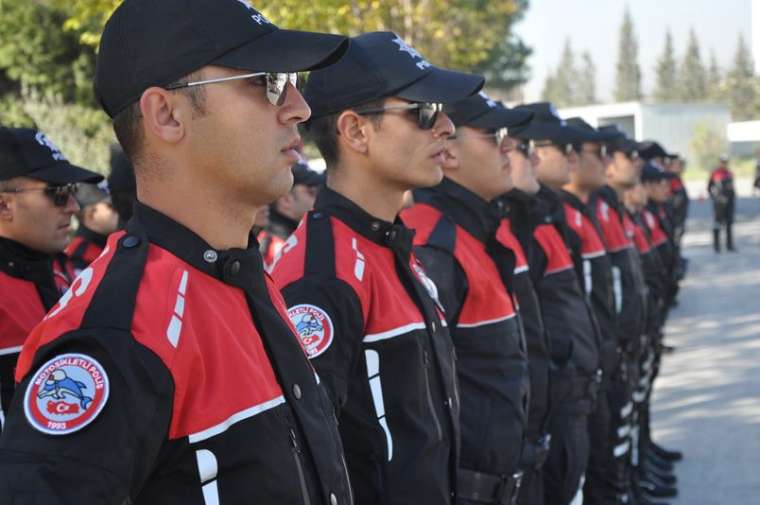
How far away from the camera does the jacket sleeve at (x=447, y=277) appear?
3.83 meters

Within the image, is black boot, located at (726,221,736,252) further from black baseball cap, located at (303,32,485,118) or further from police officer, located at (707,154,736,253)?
black baseball cap, located at (303,32,485,118)

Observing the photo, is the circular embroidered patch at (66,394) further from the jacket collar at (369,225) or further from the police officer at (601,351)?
the police officer at (601,351)

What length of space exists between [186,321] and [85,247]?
17.2ft

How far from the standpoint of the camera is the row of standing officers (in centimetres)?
178

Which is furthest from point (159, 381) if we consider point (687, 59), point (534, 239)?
point (687, 59)

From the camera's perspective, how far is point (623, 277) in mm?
7234

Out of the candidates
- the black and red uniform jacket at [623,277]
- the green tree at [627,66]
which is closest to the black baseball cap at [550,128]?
the black and red uniform jacket at [623,277]

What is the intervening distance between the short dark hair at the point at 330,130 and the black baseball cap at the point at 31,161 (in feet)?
4.77

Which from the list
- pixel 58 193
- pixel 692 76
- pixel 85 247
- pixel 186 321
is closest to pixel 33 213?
pixel 58 193

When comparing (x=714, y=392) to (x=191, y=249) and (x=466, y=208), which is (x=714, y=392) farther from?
(x=191, y=249)

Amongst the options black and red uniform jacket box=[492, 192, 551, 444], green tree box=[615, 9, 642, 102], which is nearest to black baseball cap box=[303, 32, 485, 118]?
black and red uniform jacket box=[492, 192, 551, 444]

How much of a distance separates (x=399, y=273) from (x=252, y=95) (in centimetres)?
113

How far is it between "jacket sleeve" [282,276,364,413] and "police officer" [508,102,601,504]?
245 cm

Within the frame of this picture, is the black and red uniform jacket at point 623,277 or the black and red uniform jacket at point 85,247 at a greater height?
the black and red uniform jacket at point 85,247
